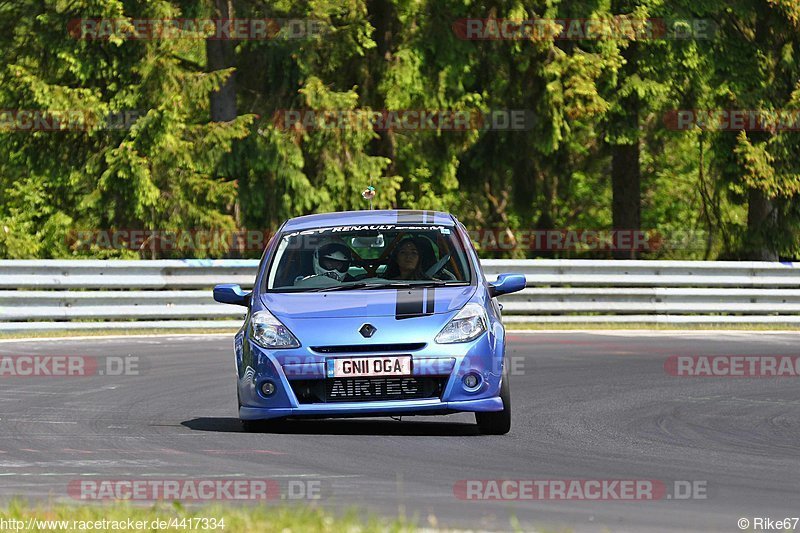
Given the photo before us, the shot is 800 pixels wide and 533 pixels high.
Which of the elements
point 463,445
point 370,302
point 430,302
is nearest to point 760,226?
point 430,302

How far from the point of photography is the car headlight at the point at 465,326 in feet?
32.0

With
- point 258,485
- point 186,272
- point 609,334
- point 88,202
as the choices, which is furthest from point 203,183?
point 258,485

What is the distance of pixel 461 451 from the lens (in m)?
9.11

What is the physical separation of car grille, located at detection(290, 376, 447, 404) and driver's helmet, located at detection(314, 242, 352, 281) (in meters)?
1.25

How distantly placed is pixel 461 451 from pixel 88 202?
18.3 metres

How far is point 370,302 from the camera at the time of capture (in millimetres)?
10016

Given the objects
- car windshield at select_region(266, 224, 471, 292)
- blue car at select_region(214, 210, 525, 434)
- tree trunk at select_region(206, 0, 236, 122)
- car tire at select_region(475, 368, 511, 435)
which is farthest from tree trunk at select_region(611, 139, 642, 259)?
car tire at select_region(475, 368, 511, 435)

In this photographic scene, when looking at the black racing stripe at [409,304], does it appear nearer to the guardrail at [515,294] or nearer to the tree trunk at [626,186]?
the guardrail at [515,294]

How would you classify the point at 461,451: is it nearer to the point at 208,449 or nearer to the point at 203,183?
the point at 208,449

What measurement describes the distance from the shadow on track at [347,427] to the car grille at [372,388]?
1.32 ft

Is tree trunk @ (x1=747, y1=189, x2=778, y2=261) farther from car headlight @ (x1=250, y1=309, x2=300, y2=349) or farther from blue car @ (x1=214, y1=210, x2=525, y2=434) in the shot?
car headlight @ (x1=250, y1=309, x2=300, y2=349)

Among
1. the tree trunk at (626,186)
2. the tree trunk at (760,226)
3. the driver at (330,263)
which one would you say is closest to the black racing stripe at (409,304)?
the driver at (330,263)

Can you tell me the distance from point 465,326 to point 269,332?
1309 millimetres

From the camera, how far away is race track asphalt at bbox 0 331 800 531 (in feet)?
23.3
